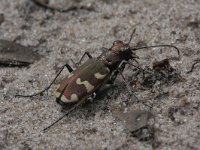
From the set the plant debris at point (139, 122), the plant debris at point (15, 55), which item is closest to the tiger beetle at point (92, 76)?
the plant debris at point (139, 122)

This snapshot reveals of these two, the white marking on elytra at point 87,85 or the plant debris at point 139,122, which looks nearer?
the plant debris at point 139,122

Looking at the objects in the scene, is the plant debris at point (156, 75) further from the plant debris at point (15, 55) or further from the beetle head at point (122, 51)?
the plant debris at point (15, 55)

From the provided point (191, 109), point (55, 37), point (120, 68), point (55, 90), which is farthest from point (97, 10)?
point (191, 109)

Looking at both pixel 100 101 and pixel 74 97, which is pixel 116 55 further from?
pixel 74 97

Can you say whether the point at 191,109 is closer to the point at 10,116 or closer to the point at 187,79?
the point at 187,79

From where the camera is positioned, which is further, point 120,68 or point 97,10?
point 97,10

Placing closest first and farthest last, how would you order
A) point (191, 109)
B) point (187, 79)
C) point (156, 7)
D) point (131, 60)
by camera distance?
point (191, 109)
point (187, 79)
point (131, 60)
point (156, 7)

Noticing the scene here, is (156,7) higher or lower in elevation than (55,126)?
higher
